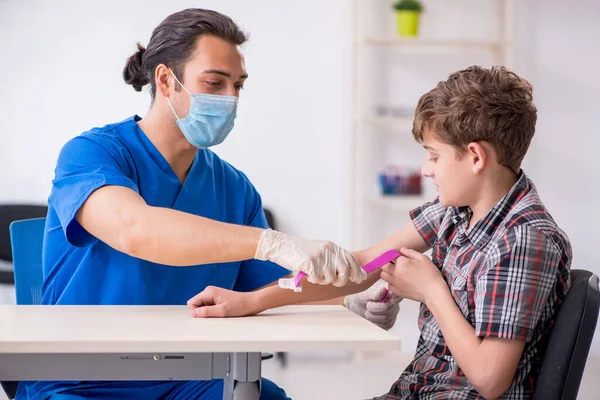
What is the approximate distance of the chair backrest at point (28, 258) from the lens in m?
1.84

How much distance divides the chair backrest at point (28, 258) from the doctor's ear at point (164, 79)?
451 mm

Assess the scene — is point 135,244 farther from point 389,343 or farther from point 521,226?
point 521,226

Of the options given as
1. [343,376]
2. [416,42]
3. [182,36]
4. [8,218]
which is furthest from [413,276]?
[8,218]

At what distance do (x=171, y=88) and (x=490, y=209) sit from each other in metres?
0.83

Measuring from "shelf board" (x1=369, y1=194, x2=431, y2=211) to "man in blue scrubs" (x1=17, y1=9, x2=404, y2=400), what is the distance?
1.91 meters

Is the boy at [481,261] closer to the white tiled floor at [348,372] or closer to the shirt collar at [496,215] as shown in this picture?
the shirt collar at [496,215]

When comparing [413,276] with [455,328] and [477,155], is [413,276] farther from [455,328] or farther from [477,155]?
[477,155]

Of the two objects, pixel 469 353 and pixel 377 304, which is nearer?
pixel 469 353

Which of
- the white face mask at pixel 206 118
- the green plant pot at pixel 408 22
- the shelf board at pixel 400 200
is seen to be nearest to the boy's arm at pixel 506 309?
the white face mask at pixel 206 118

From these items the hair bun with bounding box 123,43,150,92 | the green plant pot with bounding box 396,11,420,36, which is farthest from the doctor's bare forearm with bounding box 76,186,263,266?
the green plant pot with bounding box 396,11,420,36

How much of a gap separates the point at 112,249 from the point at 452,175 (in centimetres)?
72

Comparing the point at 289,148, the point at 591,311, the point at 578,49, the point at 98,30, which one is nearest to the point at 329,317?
the point at 591,311

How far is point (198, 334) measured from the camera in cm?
118

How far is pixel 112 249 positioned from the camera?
5.27ft
